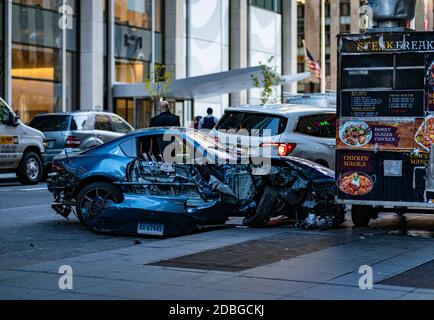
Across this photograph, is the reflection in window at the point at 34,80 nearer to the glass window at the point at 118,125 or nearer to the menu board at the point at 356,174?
the glass window at the point at 118,125

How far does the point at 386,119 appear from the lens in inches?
461

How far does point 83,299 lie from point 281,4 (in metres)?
46.8

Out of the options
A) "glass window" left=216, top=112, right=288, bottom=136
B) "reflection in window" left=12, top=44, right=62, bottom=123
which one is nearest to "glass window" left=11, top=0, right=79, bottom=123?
"reflection in window" left=12, top=44, right=62, bottom=123

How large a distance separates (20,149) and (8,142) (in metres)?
0.52

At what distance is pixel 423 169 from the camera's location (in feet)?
37.9

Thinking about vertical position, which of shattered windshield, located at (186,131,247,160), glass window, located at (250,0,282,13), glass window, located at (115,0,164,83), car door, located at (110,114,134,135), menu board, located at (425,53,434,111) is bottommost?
shattered windshield, located at (186,131,247,160)

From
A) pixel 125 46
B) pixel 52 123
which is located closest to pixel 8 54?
pixel 125 46

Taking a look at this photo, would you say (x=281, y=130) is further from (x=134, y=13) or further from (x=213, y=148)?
(x=134, y=13)

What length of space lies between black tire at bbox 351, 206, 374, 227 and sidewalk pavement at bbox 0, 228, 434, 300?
50.6 inches

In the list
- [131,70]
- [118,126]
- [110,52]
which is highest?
[110,52]

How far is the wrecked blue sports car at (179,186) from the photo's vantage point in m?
12.0

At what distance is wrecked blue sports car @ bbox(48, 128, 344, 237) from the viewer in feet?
39.2

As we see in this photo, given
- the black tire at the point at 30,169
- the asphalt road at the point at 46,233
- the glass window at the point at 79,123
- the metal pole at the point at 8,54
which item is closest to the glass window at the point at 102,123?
the glass window at the point at 79,123

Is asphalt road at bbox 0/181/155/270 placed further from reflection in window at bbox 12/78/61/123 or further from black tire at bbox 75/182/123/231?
reflection in window at bbox 12/78/61/123
